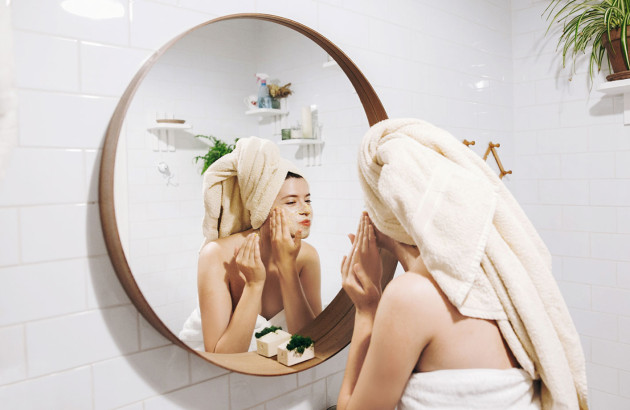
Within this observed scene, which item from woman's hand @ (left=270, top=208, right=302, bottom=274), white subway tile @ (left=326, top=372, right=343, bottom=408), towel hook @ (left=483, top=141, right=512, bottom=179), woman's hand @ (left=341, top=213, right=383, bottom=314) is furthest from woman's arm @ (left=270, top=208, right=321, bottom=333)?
towel hook @ (left=483, top=141, right=512, bottom=179)

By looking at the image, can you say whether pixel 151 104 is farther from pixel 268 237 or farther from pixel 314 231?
pixel 314 231

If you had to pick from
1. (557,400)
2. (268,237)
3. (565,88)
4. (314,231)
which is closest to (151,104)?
(268,237)

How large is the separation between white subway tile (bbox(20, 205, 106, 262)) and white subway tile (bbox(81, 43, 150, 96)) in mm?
231

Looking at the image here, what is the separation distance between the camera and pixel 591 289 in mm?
1927

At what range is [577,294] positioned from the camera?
197cm

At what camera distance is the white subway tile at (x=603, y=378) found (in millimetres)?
1870

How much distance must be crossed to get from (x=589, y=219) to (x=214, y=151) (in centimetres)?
162

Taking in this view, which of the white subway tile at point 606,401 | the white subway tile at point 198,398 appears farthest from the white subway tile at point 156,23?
the white subway tile at point 606,401

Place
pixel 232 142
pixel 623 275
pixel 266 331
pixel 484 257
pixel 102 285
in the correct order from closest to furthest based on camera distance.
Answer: pixel 484 257 → pixel 102 285 → pixel 232 142 → pixel 266 331 → pixel 623 275

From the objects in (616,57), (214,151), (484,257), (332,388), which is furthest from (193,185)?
(616,57)

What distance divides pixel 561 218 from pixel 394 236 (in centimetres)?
130

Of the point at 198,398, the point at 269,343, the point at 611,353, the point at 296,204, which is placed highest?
the point at 296,204

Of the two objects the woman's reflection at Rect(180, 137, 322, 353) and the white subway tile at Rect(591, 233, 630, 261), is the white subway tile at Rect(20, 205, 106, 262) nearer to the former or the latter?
the woman's reflection at Rect(180, 137, 322, 353)

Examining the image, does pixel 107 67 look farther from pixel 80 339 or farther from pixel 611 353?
pixel 611 353
